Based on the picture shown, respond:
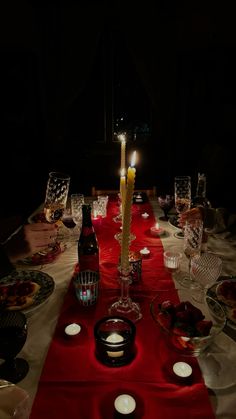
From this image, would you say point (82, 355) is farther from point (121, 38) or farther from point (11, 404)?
point (121, 38)

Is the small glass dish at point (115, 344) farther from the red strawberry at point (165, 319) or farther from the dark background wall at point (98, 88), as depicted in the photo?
the dark background wall at point (98, 88)

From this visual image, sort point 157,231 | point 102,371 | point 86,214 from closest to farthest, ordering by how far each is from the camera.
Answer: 1. point 102,371
2. point 86,214
3. point 157,231

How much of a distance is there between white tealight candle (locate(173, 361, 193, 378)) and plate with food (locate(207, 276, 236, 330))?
211 mm

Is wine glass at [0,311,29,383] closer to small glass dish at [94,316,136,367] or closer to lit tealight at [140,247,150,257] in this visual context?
small glass dish at [94,316,136,367]

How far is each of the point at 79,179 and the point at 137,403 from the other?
378 cm

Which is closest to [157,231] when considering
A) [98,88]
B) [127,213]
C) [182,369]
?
[127,213]

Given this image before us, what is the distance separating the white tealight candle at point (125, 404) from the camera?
0.65m

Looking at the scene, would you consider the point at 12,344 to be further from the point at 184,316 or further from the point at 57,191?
the point at 57,191

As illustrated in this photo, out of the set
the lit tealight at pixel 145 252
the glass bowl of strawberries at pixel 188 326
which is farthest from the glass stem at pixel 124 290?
the lit tealight at pixel 145 252

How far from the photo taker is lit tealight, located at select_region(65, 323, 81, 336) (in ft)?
2.89

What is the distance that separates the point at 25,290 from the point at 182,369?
0.56 meters

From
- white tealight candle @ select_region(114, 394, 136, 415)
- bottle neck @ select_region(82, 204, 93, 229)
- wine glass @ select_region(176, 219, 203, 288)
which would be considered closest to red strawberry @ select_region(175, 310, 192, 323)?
white tealight candle @ select_region(114, 394, 136, 415)

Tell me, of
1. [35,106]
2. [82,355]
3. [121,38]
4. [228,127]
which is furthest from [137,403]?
[121,38]

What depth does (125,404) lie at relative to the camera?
662 mm
